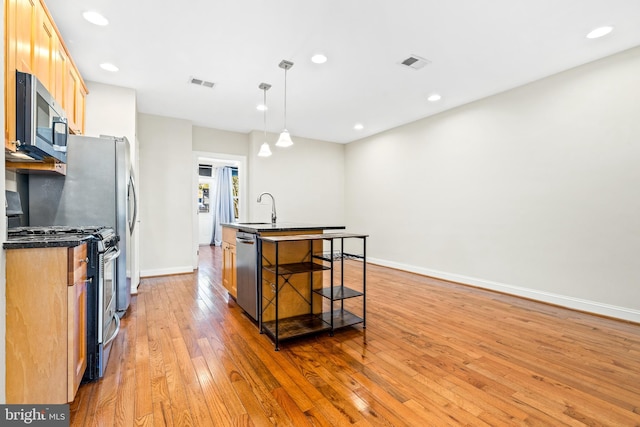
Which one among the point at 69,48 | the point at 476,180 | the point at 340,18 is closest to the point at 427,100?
the point at 476,180

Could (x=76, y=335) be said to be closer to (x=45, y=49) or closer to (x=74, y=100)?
(x=45, y=49)

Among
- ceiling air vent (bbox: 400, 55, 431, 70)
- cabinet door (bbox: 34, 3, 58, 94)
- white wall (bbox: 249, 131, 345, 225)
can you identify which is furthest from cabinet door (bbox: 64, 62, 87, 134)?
ceiling air vent (bbox: 400, 55, 431, 70)

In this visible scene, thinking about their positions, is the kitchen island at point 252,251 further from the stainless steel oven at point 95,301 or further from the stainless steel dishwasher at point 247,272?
the stainless steel oven at point 95,301

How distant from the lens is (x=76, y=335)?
5.27 ft

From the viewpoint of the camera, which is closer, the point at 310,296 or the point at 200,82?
the point at 310,296

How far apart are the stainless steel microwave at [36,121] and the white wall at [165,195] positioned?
2.64 m

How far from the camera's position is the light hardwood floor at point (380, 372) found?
62.5 inches

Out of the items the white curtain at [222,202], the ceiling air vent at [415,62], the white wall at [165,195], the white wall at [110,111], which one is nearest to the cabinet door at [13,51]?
the white wall at [110,111]

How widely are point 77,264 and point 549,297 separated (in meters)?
4.59

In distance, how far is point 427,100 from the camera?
4277 mm

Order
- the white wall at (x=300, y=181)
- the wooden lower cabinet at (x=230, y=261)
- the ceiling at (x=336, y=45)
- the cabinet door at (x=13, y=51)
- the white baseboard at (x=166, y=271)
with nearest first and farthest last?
the cabinet door at (x=13, y=51) → the ceiling at (x=336, y=45) → the wooden lower cabinet at (x=230, y=261) → the white baseboard at (x=166, y=271) → the white wall at (x=300, y=181)

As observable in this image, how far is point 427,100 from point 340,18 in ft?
7.57

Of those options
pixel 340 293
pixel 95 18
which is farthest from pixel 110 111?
pixel 340 293

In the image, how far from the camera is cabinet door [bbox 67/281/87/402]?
5.02 ft
